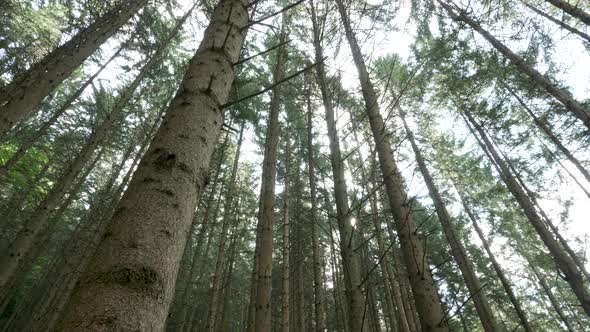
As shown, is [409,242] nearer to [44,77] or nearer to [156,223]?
[156,223]

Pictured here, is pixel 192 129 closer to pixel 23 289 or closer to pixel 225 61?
pixel 225 61

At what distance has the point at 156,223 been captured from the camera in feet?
3.36

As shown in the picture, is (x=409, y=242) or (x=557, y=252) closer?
(x=409, y=242)

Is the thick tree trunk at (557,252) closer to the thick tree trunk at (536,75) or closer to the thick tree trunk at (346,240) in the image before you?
the thick tree trunk at (536,75)

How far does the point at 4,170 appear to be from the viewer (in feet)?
28.5

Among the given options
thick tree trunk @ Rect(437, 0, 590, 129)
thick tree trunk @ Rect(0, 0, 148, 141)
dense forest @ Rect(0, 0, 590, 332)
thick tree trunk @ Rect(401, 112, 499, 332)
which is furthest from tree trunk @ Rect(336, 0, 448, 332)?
thick tree trunk @ Rect(0, 0, 148, 141)

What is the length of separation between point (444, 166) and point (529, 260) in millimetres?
13680

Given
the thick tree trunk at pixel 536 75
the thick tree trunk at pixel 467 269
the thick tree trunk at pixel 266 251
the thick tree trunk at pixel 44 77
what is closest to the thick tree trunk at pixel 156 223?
the thick tree trunk at pixel 266 251

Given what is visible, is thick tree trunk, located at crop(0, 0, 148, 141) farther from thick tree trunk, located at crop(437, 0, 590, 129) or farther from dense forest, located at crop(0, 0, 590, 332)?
thick tree trunk, located at crop(437, 0, 590, 129)

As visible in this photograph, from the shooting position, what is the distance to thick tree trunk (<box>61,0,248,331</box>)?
0.80 meters

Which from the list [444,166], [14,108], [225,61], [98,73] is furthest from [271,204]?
[444,166]

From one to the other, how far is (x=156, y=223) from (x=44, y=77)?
7014 millimetres

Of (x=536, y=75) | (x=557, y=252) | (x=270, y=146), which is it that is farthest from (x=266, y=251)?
(x=536, y=75)

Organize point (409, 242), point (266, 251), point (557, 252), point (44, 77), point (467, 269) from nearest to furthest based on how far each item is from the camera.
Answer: point (409, 242), point (44, 77), point (266, 251), point (557, 252), point (467, 269)
